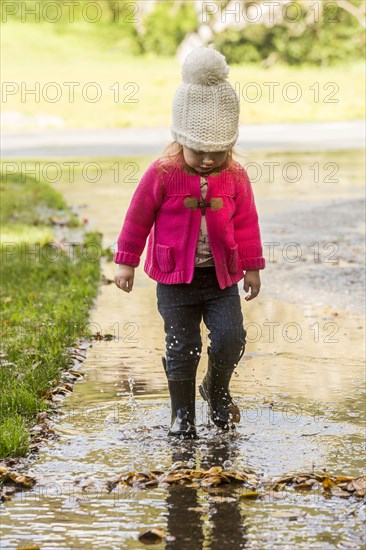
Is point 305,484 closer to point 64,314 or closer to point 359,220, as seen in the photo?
point 64,314

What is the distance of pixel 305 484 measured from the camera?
4363 mm

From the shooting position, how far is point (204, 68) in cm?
494

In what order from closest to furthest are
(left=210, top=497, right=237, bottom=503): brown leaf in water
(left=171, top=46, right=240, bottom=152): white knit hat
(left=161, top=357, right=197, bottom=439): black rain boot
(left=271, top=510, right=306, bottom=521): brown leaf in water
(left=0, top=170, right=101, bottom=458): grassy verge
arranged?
1. (left=271, top=510, right=306, bottom=521): brown leaf in water
2. (left=210, top=497, right=237, bottom=503): brown leaf in water
3. (left=171, top=46, right=240, bottom=152): white knit hat
4. (left=161, top=357, right=197, bottom=439): black rain boot
5. (left=0, top=170, right=101, bottom=458): grassy verge

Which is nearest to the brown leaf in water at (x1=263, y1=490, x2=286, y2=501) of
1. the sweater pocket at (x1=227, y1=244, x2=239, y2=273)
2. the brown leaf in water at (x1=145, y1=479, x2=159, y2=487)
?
the brown leaf in water at (x1=145, y1=479, x2=159, y2=487)

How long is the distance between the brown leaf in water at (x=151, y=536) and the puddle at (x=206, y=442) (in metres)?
0.03

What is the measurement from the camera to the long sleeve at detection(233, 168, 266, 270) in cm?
517

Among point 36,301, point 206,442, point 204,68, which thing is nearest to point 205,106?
point 204,68

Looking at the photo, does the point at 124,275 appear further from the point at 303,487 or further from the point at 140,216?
the point at 303,487

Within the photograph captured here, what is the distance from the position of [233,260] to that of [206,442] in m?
0.78

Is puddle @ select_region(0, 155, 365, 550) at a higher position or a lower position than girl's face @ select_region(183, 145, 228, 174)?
lower

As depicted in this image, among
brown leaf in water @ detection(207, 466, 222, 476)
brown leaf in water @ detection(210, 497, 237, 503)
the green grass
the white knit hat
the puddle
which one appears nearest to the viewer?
the puddle

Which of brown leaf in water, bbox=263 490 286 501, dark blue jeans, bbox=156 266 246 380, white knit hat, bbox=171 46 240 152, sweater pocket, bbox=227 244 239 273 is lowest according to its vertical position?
brown leaf in water, bbox=263 490 286 501

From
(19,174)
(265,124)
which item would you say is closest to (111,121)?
(265,124)

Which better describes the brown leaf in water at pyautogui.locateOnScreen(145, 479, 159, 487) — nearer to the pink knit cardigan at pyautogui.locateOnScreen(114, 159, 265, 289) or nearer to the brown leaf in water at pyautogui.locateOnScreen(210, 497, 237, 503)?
the brown leaf in water at pyautogui.locateOnScreen(210, 497, 237, 503)
